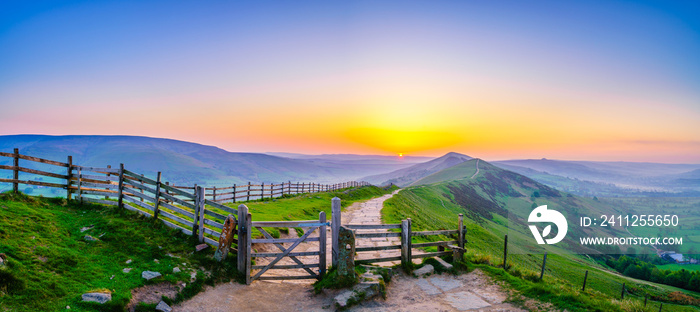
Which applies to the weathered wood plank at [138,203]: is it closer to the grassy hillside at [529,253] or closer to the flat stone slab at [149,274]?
the flat stone slab at [149,274]

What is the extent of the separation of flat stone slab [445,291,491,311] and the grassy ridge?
5.07ft

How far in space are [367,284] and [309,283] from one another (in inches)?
96.8

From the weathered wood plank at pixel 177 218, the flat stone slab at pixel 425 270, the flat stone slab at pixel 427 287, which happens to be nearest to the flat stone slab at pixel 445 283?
the flat stone slab at pixel 427 287

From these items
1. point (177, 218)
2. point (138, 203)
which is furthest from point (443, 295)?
point (138, 203)

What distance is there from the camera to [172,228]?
12.5m

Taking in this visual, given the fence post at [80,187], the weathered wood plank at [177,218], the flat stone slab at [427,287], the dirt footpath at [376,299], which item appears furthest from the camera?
the fence post at [80,187]

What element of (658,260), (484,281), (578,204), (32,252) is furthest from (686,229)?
(32,252)

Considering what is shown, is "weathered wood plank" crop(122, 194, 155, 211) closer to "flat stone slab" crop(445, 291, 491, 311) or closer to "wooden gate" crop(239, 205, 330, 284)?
"wooden gate" crop(239, 205, 330, 284)

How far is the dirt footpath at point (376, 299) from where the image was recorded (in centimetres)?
942

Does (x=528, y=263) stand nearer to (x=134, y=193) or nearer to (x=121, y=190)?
(x=134, y=193)

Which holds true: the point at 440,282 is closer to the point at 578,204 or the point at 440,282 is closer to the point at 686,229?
the point at 578,204

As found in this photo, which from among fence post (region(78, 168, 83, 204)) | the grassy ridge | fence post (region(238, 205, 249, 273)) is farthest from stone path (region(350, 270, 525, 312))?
fence post (region(78, 168, 83, 204))

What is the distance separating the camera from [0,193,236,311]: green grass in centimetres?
757

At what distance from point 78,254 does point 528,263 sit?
166 feet
